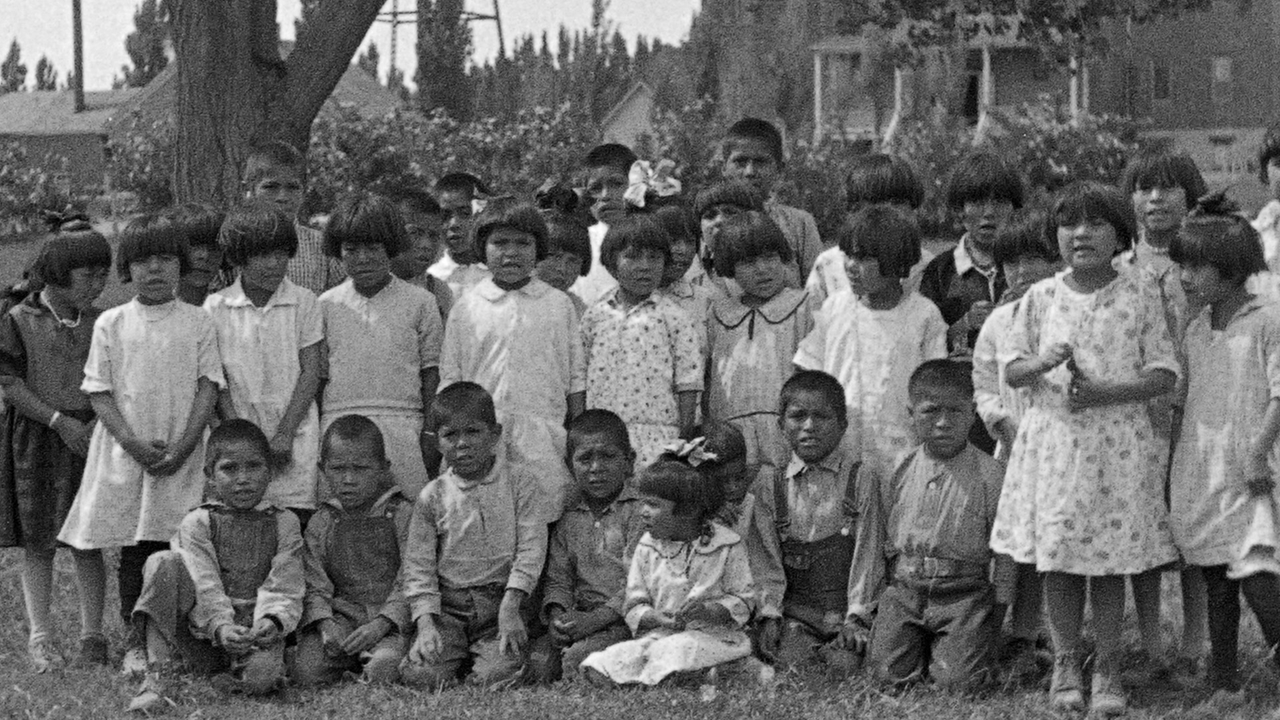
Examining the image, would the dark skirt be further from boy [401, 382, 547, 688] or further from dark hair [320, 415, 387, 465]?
boy [401, 382, 547, 688]

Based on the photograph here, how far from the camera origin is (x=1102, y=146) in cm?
2278

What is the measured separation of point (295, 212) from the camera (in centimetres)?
750

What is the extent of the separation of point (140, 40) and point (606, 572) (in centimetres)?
4996

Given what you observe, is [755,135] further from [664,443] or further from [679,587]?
[679,587]

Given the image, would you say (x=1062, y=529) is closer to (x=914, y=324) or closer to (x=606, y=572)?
(x=914, y=324)

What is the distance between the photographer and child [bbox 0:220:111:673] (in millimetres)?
6762

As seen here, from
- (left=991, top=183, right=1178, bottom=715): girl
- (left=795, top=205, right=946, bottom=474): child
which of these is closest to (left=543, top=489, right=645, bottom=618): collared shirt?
(left=795, top=205, right=946, bottom=474): child

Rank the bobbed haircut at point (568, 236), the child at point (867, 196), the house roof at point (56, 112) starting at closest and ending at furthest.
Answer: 1. the child at point (867, 196)
2. the bobbed haircut at point (568, 236)
3. the house roof at point (56, 112)

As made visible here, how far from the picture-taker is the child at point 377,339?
6656 mm

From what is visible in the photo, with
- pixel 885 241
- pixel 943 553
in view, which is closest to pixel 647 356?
pixel 885 241

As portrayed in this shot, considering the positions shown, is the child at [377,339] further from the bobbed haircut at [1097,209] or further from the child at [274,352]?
the bobbed haircut at [1097,209]

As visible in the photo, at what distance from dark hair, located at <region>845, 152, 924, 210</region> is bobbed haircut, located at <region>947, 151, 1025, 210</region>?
179 mm

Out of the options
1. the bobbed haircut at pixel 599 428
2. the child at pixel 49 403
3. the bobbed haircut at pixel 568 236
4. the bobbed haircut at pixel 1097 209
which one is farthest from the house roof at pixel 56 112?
the bobbed haircut at pixel 1097 209

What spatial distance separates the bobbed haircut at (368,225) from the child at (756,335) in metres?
1.17
